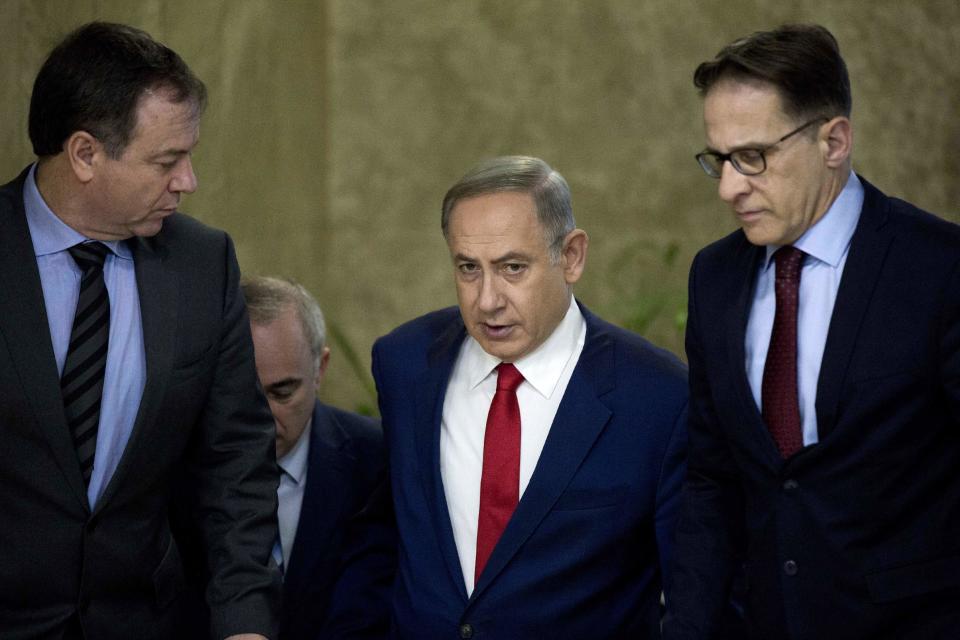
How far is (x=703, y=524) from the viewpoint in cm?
270

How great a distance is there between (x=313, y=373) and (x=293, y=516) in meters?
0.38

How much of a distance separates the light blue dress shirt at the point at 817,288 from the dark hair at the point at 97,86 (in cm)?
124

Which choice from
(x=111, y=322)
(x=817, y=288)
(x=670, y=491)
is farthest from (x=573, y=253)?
(x=111, y=322)

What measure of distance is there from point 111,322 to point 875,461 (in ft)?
4.69

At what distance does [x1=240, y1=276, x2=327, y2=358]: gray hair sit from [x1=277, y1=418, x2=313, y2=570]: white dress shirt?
0.27 meters

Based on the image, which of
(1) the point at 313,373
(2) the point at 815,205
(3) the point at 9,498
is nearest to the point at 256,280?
(1) the point at 313,373

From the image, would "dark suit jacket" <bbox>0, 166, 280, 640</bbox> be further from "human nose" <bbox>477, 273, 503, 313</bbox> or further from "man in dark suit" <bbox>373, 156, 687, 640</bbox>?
"human nose" <bbox>477, 273, 503, 313</bbox>

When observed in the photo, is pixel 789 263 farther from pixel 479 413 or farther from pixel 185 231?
pixel 185 231

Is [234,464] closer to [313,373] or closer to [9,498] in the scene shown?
[9,498]

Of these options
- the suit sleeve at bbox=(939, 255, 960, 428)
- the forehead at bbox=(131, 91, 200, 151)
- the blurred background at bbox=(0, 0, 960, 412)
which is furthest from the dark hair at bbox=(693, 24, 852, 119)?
the blurred background at bbox=(0, 0, 960, 412)

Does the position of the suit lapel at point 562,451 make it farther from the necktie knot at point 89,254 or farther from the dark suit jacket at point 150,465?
the necktie knot at point 89,254

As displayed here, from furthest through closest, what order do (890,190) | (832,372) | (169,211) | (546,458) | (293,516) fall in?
(890,190) < (293,516) < (546,458) < (169,211) < (832,372)

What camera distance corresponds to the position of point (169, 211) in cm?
266

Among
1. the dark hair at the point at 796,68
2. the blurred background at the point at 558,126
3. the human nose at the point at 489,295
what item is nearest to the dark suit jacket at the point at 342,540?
the human nose at the point at 489,295
